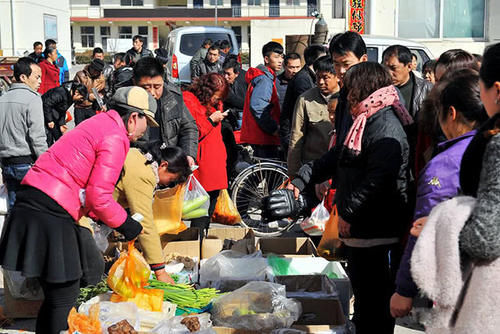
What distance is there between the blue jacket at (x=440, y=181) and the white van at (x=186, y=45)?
41.6 ft

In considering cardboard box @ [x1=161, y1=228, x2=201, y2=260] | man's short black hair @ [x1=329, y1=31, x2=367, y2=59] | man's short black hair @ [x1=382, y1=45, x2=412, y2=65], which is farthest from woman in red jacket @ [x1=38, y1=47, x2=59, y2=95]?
man's short black hair @ [x1=329, y1=31, x2=367, y2=59]

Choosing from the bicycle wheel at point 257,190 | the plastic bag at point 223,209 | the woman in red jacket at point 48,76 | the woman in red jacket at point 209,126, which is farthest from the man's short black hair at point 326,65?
the woman in red jacket at point 48,76

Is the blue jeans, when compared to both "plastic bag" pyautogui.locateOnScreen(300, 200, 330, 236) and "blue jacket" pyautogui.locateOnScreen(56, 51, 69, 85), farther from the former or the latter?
"blue jacket" pyautogui.locateOnScreen(56, 51, 69, 85)

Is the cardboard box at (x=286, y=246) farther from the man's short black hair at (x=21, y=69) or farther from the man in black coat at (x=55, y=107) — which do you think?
the man in black coat at (x=55, y=107)

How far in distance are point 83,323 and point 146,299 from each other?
48 centimetres

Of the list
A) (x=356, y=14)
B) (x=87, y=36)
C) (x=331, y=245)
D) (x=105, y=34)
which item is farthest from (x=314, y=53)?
(x=105, y=34)

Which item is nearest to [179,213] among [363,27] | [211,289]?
[211,289]

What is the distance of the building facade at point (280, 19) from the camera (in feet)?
56.3

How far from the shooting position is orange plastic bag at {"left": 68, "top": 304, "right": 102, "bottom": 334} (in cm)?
329

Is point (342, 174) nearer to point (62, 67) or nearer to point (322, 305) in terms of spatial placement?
point (322, 305)

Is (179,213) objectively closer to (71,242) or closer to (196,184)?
(196,184)

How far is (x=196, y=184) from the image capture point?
5.21 m

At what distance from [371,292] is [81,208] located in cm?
163

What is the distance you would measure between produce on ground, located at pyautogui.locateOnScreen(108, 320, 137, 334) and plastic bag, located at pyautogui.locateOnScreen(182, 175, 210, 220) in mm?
1771
